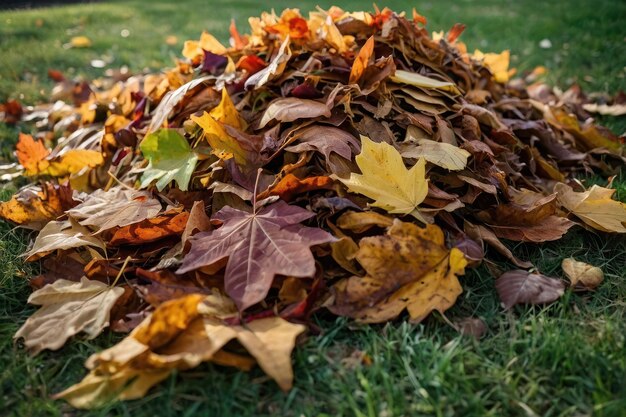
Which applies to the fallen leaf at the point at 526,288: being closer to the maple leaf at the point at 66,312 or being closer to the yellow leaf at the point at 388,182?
the yellow leaf at the point at 388,182

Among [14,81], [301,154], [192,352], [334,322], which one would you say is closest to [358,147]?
[301,154]

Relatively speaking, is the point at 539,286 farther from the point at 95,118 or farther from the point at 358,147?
the point at 95,118

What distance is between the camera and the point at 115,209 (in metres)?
1.72

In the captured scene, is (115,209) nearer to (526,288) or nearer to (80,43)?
(526,288)

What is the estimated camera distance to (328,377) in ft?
3.95

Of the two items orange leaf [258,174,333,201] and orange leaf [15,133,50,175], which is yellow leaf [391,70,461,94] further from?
orange leaf [15,133,50,175]

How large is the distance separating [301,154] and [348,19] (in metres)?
0.70

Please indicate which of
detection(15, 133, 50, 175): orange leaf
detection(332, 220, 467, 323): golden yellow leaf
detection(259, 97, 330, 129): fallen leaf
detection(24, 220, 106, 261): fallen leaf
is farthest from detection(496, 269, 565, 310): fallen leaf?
detection(15, 133, 50, 175): orange leaf

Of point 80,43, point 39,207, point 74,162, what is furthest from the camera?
point 80,43

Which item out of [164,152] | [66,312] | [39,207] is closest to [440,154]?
[164,152]

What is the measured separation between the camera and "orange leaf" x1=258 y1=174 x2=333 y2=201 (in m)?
1.54

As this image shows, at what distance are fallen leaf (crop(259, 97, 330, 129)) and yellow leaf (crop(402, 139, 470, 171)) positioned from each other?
0.30 metres

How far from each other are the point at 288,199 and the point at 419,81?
2.24 ft

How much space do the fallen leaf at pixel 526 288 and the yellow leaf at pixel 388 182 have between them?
0.29 m
